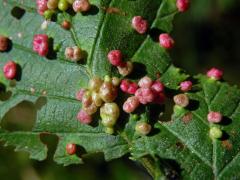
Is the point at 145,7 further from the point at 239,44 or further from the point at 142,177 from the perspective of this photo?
the point at 239,44

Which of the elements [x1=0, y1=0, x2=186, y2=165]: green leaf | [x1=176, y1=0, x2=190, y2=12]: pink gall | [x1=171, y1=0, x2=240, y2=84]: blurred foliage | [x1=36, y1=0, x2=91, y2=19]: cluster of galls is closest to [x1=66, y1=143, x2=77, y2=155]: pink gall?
[x1=0, y1=0, x2=186, y2=165]: green leaf

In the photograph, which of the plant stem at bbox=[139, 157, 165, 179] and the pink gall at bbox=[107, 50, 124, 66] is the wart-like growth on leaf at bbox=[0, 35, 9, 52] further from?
the plant stem at bbox=[139, 157, 165, 179]

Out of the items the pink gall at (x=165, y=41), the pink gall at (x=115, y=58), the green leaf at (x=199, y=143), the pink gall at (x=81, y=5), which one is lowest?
the green leaf at (x=199, y=143)

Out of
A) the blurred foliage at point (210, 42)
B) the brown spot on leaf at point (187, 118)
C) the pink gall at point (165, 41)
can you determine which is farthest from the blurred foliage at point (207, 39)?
the pink gall at point (165, 41)

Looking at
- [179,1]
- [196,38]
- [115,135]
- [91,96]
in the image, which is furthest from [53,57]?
[196,38]

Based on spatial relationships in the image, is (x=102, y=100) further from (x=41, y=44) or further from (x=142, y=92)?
(x=41, y=44)

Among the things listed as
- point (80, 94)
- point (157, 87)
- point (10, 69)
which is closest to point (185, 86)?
point (157, 87)

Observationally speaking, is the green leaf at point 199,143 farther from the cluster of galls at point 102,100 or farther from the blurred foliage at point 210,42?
the blurred foliage at point 210,42
